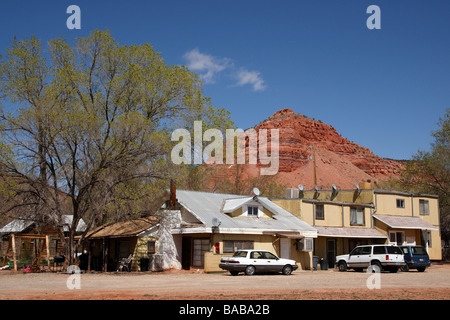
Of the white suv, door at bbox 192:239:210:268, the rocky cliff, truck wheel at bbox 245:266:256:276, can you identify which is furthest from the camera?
the rocky cliff

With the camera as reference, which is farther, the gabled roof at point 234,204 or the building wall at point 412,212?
the building wall at point 412,212

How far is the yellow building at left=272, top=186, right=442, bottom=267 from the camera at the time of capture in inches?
1511

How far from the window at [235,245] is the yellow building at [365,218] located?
6.66m

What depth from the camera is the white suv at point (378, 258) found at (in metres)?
29.6

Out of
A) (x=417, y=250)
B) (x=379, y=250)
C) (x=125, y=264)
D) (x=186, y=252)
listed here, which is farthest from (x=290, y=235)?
(x=125, y=264)

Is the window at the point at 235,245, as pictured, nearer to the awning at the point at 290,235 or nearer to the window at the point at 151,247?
the awning at the point at 290,235

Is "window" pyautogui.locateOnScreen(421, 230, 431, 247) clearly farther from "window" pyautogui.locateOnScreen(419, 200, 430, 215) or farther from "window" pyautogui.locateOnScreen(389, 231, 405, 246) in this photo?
"window" pyautogui.locateOnScreen(389, 231, 405, 246)

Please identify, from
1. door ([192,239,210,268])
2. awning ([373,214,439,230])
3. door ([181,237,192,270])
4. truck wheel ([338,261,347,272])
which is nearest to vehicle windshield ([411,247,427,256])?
truck wheel ([338,261,347,272])

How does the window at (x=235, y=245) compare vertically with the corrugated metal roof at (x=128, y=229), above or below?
below

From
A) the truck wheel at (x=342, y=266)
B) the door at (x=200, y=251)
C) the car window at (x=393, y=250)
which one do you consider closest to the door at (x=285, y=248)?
the truck wheel at (x=342, y=266)

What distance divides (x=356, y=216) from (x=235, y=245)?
1347 cm
